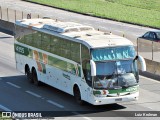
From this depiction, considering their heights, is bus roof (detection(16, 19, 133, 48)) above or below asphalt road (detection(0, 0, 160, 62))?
above

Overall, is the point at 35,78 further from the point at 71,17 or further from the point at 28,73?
the point at 71,17

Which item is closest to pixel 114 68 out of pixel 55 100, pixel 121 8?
pixel 55 100

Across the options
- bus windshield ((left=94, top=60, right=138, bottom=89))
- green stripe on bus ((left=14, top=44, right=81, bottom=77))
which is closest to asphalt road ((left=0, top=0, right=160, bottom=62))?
green stripe on bus ((left=14, top=44, right=81, bottom=77))

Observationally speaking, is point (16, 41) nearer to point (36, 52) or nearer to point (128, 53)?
point (36, 52)

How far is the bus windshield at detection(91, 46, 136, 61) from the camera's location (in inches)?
833

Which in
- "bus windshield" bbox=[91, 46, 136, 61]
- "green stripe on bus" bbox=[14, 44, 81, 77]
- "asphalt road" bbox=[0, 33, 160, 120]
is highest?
"bus windshield" bbox=[91, 46, 136, 61]

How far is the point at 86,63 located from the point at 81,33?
2370 millimetres

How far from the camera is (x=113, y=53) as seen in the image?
21.4 metres

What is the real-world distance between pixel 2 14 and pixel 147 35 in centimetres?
1985

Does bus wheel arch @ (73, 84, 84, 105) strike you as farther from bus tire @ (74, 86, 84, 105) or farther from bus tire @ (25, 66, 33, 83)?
bus tire @ (25, 66, 33, 83)

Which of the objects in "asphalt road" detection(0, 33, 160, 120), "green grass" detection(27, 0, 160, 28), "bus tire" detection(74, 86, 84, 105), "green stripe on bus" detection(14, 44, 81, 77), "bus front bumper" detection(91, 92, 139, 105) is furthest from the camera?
"green grass" detection(27, 0, 160, 28)

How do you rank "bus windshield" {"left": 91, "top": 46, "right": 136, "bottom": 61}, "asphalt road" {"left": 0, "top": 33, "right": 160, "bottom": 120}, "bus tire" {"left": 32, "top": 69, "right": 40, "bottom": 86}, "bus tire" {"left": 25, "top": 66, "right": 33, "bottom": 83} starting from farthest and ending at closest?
"bus tire" {"left": 25, "top": 66, "right": 33, "bottom": 83}
"bus tire" {"left": 32, "top": 69, "right": 40, "bottom": 86}
"asphalt road" {"left": 0, "top": 33, "right": 160, "bottom": 120}
"bus windshield" {"left": 91, "top": 46, "right": 136, "bottom": 61}

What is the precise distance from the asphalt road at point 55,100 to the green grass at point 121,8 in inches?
1211

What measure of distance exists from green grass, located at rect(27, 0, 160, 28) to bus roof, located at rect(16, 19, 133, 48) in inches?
1223
